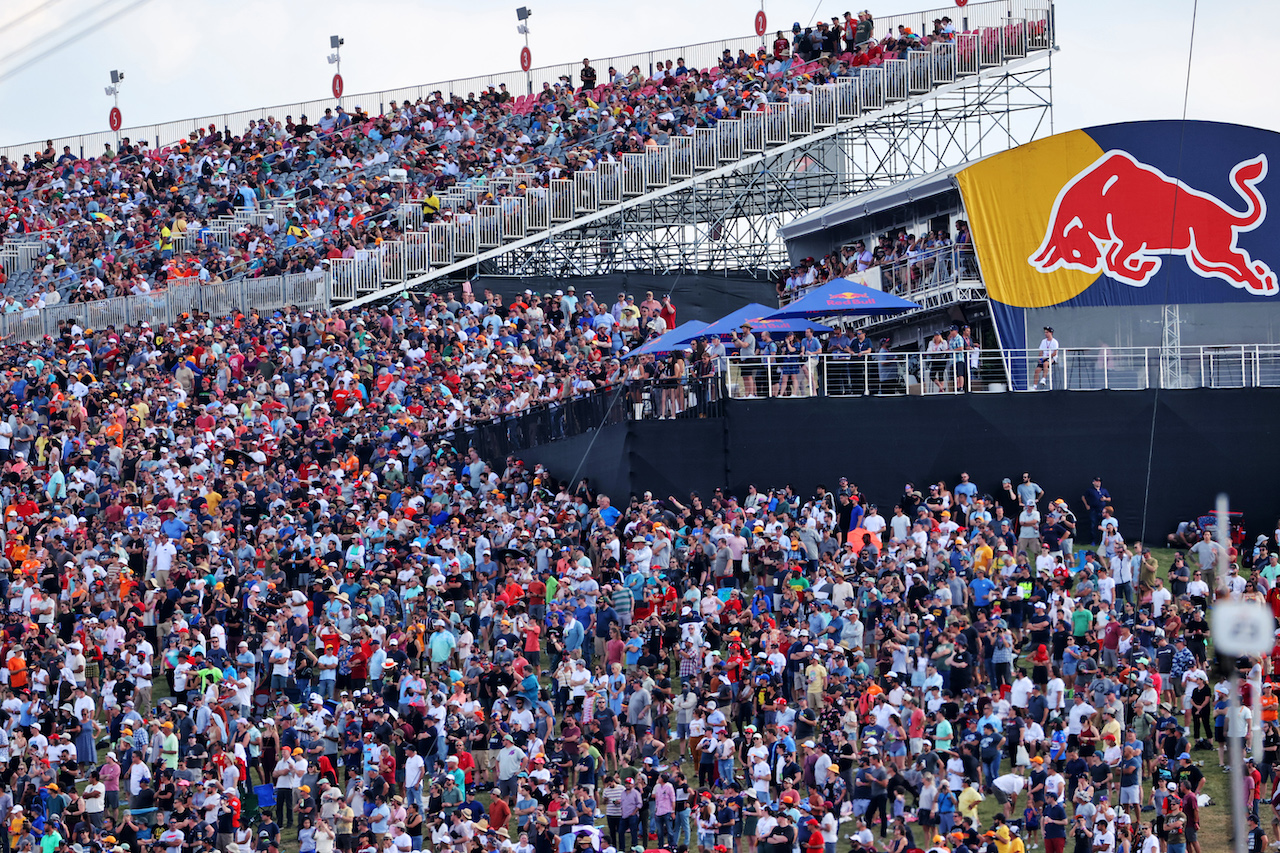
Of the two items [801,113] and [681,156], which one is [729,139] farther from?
[801,113]

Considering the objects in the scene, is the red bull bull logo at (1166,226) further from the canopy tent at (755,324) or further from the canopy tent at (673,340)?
the canopy tent at (673,340)

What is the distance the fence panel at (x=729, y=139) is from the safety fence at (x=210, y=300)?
1049 centimetres

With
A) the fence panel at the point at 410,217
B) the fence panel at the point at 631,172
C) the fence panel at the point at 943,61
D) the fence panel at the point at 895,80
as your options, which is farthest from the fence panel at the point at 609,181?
the fence panel at the point at 943,61

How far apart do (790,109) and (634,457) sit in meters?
17.1

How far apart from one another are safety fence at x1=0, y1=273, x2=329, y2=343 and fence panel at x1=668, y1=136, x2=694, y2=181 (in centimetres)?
923

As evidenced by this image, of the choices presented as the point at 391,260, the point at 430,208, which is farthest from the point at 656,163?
the point at 391,260

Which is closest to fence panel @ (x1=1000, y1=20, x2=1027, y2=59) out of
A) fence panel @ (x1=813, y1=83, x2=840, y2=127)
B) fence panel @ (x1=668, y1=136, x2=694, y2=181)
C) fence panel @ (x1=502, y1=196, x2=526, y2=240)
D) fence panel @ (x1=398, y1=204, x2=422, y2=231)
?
fence panel @ (x1=813, y1=83, x2=840, y2=127)

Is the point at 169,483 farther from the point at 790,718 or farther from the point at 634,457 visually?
the point at 790,718

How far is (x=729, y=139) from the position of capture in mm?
45656

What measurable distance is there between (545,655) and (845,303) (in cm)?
856

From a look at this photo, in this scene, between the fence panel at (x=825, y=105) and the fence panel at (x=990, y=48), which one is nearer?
the fence panel at (x=825, y=105)

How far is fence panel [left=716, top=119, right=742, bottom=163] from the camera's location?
150 feet

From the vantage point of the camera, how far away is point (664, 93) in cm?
4709

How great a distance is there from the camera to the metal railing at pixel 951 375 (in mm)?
31969
